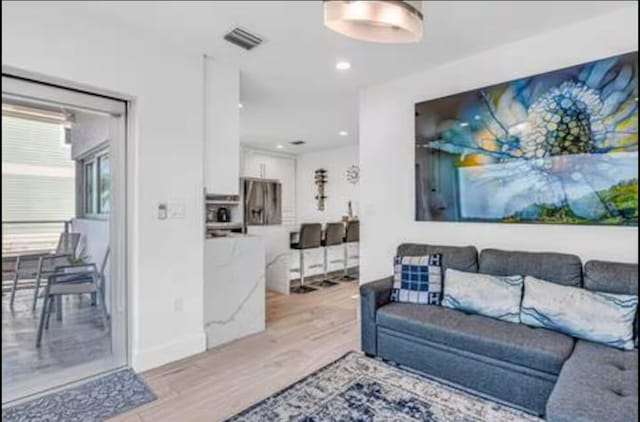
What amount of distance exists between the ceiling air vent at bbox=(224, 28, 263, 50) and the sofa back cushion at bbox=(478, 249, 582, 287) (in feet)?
7.85

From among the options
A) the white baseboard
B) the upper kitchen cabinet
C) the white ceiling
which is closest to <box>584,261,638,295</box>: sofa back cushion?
the white ceiling

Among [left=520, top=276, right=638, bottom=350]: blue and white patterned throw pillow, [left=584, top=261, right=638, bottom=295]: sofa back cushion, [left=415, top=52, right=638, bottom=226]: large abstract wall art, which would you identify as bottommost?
[left=520, top=276, right=638, bottom=350]: blue and white patterned throw pillow

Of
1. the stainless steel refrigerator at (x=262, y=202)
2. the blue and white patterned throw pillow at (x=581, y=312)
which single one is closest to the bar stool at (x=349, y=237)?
the stainless steel refrigerator at (x=262, y=202)

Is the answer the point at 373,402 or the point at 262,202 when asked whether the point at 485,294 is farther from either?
the point at 262,202

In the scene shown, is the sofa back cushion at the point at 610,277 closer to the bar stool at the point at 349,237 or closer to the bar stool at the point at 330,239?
the bar stool at the point at 330,239

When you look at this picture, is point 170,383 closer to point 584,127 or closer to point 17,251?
point 17,251

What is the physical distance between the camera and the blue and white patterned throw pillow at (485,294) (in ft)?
7.98

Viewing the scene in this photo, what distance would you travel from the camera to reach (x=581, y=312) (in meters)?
2.13

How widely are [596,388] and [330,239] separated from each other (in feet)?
14.1

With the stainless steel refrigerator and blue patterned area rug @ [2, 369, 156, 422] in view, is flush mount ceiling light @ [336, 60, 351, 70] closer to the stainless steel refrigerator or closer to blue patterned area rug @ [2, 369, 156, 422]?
blue patterned area rug @ [2, 369, 156, 422]

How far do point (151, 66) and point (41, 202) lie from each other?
1.53m

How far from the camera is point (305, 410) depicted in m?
2.17

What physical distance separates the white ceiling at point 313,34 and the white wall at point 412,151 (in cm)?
13

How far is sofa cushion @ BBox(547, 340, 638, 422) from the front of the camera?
56.1 inches
